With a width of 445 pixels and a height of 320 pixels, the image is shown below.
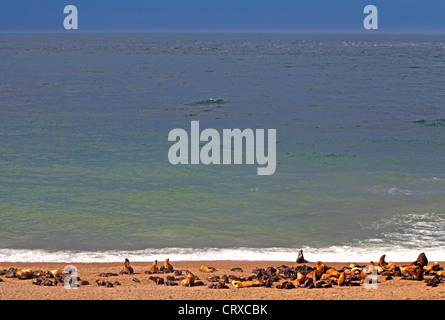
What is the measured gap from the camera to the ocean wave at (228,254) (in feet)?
36.9

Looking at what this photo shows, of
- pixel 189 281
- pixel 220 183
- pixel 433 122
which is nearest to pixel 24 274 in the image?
pixel 189 281

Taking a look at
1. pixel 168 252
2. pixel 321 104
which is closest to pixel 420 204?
pixel 168 252

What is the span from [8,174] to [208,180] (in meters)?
5.82

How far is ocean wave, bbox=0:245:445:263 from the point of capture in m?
11.2

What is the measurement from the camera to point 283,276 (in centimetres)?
955

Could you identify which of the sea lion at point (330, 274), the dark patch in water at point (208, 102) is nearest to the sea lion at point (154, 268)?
the sea lion at point (330, 274)

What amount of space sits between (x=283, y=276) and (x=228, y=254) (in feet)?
7.15

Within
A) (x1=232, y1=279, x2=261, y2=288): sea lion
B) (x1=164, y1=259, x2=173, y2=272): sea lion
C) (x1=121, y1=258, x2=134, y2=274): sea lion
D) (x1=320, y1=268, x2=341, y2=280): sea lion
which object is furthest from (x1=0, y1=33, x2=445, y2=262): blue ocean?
(x1=232, y1=279, x2=261, y2=288): sea lion

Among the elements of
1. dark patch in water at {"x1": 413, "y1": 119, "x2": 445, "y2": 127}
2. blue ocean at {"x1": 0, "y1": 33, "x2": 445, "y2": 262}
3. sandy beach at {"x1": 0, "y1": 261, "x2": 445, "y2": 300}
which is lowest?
sandy beach at {"x1": 0, "y1": 261, "x2": 445, "y2": 300}

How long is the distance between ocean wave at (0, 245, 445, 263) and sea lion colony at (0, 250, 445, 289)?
3.60ft

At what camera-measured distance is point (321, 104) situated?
33812 millimetres

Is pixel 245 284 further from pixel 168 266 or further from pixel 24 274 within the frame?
pixel 24 274

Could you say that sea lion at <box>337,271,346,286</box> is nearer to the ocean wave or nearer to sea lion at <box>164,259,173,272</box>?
the ocean wave
